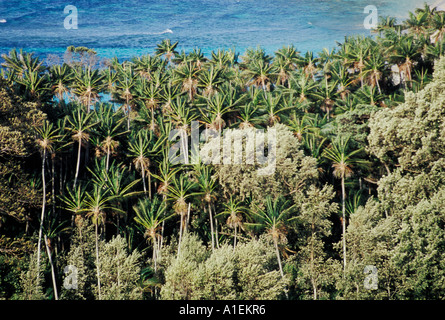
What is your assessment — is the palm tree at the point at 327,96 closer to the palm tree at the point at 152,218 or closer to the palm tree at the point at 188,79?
the palm tree at the point at 188,79

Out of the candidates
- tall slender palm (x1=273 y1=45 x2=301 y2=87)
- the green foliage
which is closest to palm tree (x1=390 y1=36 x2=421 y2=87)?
tall slender palm (x1=273 y1=45 x2=301 y2=87)

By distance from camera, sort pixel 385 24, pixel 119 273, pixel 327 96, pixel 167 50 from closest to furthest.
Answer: pixel 119 273 < pixel 327 96 < pixel 385 24 < pixel 167 50

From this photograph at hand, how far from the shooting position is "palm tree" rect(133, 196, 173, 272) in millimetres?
33250

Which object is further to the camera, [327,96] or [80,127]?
[327,96]

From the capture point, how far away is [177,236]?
3753 centimetres

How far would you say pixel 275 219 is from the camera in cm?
3175

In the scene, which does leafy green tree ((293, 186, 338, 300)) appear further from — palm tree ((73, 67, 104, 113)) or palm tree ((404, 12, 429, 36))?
palm tree ((404, 12, 429, 36))

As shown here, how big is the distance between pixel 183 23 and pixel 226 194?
75.5m

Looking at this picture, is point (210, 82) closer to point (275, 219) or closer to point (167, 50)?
point (275, 219)

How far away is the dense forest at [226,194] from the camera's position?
2864cm

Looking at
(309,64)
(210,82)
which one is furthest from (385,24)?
(210,82)

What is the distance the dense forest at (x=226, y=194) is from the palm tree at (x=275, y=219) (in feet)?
0.38
